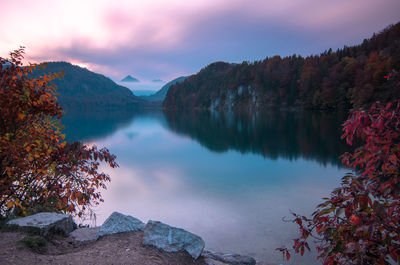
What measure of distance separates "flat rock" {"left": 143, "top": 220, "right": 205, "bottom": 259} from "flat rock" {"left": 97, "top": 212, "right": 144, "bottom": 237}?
512 millimetres

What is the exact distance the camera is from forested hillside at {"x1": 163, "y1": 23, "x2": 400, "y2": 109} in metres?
53.4

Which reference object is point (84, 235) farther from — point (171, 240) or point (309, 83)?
point (309, 83)

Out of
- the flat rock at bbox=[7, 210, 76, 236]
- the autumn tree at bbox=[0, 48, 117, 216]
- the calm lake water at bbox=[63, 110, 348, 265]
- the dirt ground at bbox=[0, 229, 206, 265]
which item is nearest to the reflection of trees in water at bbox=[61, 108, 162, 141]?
the autumn tree at bbox=[0, 48, 117, 216]

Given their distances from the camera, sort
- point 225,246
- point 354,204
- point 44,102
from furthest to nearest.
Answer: point 225,246 → point 44,102 → point 354,204

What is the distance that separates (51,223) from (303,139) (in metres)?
26.5

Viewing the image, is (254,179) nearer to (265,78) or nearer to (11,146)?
(11,146)

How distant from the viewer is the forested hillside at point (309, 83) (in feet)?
175

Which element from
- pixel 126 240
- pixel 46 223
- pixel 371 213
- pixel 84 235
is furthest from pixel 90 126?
pixel 371 213

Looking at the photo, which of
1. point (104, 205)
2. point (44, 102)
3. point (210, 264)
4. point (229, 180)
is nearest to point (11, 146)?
point (44, 102)

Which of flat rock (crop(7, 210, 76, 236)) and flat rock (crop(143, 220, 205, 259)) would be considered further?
flat rock (crop(7, 210, 76, 236))

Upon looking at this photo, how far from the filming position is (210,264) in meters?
4.71

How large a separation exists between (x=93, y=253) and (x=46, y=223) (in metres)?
1.34

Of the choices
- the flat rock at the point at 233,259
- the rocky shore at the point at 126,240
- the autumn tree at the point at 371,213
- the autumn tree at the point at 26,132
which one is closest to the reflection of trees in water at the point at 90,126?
the autumn tree at the point at 26,132

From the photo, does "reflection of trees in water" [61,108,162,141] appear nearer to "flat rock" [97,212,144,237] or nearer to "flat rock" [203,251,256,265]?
"flat rock" [97,212,144,237]
